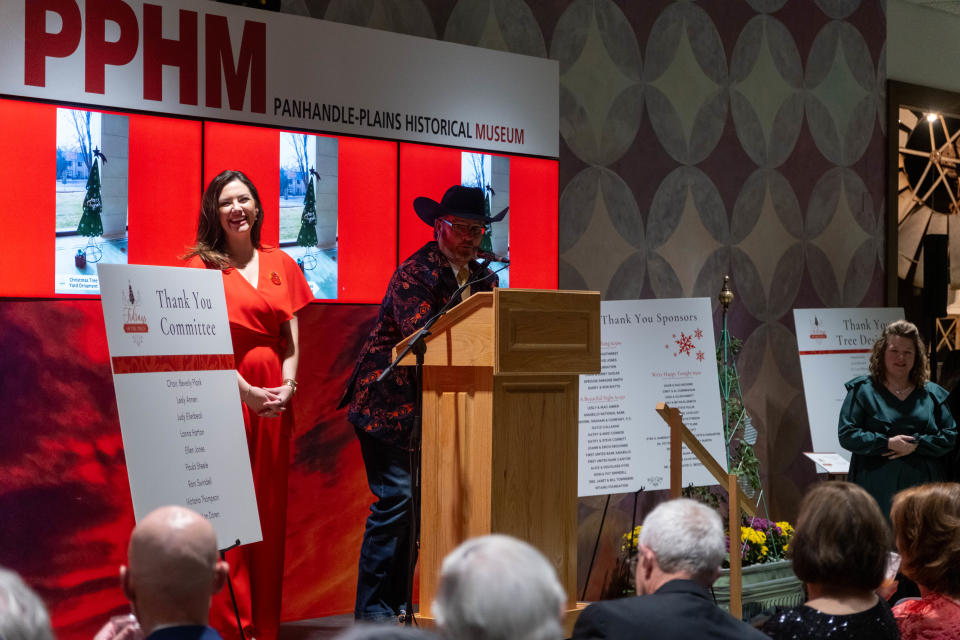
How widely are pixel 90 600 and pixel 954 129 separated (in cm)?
675

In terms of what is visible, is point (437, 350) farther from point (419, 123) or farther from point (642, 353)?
point (642, 353)

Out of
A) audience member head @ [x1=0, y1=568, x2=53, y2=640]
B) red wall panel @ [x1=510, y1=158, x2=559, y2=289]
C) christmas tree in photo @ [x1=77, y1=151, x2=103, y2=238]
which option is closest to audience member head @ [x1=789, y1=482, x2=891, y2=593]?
audience member head @ [x1=0, y1=568, x2=53, y2=640]

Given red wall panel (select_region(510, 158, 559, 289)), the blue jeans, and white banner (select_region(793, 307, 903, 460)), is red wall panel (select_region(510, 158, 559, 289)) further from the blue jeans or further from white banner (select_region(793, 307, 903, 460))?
white banner (select_region(793, 307, 903, 460))

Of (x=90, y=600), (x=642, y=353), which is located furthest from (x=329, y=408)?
(x=642, y=353)

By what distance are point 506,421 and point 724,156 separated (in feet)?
13.0

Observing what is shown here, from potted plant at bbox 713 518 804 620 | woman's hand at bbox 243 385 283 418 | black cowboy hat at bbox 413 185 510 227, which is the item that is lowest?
potted plant at bbox 713 518 804 620

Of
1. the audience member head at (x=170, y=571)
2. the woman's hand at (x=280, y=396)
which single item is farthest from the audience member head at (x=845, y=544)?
the woman's hand at (x=280, y=396)

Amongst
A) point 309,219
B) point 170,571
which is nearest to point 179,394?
point 309,219

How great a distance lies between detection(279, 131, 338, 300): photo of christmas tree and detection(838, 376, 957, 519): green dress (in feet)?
9.46

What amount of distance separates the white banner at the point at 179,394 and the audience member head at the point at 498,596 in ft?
7.57

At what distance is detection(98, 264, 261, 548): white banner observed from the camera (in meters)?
3.75

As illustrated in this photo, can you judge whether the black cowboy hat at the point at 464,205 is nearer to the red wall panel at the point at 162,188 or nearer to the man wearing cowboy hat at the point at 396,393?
the man wearing cowboy hat at the point at 396,393

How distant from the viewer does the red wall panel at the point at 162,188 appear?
15.5 ft

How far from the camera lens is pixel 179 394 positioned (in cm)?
391
